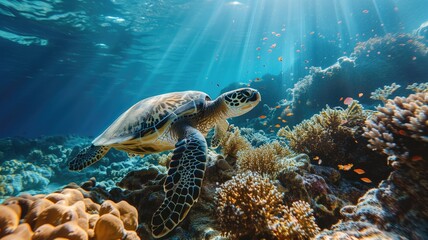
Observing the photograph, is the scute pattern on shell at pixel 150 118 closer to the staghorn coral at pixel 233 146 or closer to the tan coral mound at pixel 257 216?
the staghorn coral at pixel 233 146

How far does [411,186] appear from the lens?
2.17 metres

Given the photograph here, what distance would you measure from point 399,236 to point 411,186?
690 mm

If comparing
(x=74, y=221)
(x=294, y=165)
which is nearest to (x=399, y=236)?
(x=294, y=165)

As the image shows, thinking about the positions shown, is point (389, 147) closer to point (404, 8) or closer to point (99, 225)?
point (99, 225)

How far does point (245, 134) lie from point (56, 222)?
11242 millimetres

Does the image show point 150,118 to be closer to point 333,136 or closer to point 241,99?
point 241,99

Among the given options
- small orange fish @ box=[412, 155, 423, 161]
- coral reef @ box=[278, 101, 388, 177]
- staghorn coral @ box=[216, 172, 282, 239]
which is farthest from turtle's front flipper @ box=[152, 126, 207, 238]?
coral reef @ box=[278, 101, 388, 177]

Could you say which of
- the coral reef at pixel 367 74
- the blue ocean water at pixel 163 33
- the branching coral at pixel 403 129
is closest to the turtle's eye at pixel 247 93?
the branching coral at pixel 403 129

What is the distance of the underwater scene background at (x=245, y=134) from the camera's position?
2.03 m

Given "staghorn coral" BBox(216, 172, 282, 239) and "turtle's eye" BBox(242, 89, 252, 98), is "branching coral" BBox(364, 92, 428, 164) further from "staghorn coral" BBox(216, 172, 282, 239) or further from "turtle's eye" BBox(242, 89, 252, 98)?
"turtle's eye" BBox(242, 89, 252, 98)

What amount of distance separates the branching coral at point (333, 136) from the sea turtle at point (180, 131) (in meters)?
1.76

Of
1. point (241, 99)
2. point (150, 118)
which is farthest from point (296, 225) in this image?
point (150, 118)

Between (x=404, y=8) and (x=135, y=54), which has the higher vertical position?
(x=404, y=8)

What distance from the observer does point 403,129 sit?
2633 millimetres
